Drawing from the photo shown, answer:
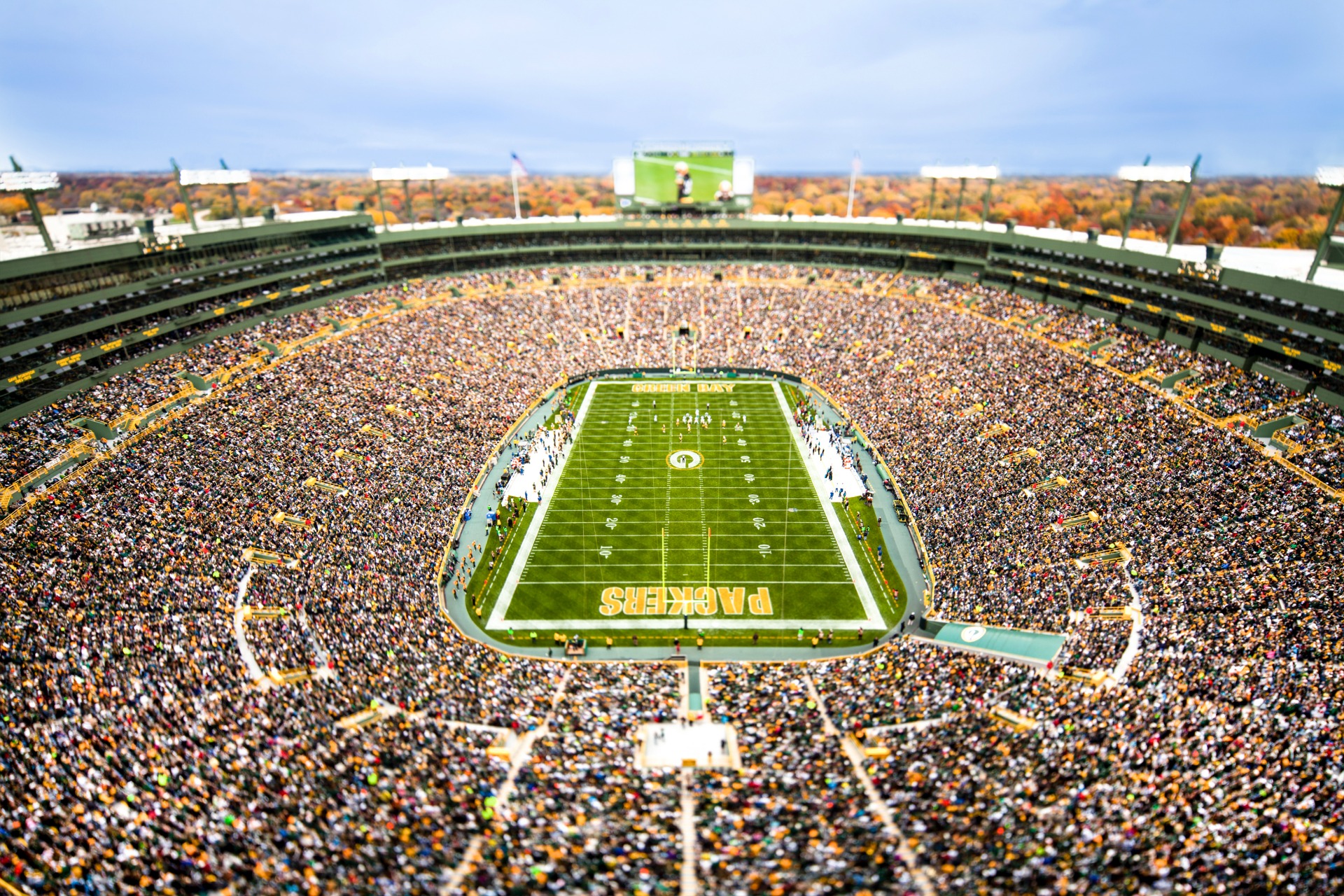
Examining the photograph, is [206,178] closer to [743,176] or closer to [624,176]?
[624,176]

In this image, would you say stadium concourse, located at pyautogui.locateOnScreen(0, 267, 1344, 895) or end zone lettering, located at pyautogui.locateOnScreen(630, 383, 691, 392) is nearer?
stadium concourse, located at pyautogui.locateOnScreen(0, 267, 1344, 895)

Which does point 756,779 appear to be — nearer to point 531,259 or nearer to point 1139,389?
point 1139,389

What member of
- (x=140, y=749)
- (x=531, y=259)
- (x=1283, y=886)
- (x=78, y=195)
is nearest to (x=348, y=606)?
(x=140, y=749)

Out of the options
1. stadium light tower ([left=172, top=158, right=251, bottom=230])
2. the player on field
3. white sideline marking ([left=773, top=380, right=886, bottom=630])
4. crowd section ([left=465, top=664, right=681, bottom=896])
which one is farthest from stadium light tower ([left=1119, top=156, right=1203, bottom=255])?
stadium light tower ([left=172, top=158, right=251, bottom=230])

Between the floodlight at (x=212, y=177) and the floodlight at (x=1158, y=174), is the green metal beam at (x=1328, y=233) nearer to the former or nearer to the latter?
the floodlight at (x=1158, y=174)

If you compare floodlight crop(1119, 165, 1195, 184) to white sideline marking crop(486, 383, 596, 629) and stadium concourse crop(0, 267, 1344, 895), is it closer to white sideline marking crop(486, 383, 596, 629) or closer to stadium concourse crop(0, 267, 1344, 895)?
stadium concourse crop(0, 267, 1344, 895)

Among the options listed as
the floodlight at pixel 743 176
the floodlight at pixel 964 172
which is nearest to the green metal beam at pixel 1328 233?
the floodlight at pixel 964 172

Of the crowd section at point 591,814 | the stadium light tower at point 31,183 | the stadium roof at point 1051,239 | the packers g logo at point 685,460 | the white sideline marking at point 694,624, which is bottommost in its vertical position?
the white sideline marking at point 694,624
